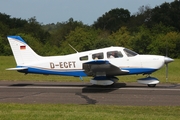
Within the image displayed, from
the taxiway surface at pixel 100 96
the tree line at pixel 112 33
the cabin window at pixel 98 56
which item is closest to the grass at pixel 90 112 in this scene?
the taxiway surface at pixel 100 96

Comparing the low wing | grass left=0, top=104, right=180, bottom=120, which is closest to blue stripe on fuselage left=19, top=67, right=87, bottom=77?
the low wing

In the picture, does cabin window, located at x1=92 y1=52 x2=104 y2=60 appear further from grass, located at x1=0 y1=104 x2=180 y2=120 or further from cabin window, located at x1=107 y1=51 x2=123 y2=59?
grass, located at x1=0 y1=104 x2=180 y2=120

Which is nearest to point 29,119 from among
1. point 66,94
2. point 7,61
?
point 66,94

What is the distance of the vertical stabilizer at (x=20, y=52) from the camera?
17.1m

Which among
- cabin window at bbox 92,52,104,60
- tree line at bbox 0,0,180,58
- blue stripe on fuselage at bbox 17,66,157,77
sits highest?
tree line at bbox 0,0,180,58

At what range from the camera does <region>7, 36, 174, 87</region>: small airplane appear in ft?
50.7

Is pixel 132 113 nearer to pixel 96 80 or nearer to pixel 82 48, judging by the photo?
pixel 96 80

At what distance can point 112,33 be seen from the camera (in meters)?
85.8

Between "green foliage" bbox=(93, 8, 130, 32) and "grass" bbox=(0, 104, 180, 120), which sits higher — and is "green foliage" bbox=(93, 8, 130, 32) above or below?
above

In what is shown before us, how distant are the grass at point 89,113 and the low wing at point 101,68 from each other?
14.9ft

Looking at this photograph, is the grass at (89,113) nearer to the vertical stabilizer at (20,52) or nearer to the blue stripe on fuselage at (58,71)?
the blue stripe on fuselage at (58,71)

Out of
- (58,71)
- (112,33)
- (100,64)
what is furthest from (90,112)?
(112,33)

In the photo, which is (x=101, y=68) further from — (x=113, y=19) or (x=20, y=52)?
(x=113, y=19)

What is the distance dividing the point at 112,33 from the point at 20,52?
69.6 metres
